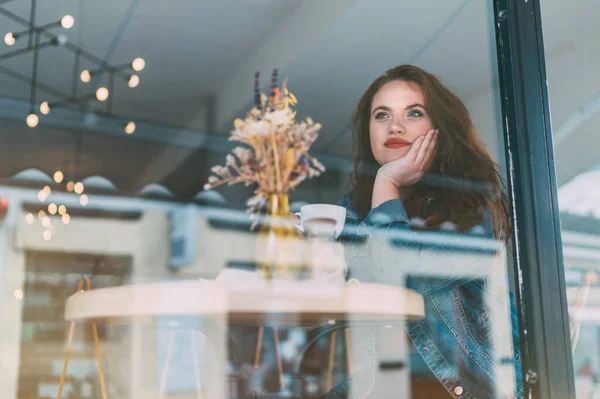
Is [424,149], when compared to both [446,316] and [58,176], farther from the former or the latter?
[58,176]

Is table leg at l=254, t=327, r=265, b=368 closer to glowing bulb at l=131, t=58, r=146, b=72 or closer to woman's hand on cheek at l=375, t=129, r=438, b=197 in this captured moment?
woman's hand on cheek at l=375, t=129, r=438, b=197

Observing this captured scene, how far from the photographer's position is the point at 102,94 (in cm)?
184

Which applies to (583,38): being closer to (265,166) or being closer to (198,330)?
(265,166)

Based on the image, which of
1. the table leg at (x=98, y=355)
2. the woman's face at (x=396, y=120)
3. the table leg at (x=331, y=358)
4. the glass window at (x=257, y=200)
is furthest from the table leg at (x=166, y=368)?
the woman's face at (x=396, y=120)

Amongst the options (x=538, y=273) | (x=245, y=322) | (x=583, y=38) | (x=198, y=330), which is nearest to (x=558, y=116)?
(x=583, y=38)

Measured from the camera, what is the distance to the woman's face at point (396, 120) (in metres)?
1.39

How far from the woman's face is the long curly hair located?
0.02 metres

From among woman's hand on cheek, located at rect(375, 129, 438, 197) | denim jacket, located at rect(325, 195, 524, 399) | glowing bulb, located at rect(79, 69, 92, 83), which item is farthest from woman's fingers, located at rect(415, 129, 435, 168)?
glowing bulb, located at rect(79, 69, 92, 83)

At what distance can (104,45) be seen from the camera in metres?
1.75

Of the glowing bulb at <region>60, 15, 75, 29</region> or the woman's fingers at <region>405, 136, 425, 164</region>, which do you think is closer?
the woman's fingers at <region>405, 136, 425, 164</region>

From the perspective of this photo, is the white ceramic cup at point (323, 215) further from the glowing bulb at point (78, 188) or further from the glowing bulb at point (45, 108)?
the glowing bulb at point (78, 188)

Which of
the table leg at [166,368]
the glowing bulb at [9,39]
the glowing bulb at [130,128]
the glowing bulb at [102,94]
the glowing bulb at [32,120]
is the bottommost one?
the table leg at [166,368]

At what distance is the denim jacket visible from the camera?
1304 millimetres

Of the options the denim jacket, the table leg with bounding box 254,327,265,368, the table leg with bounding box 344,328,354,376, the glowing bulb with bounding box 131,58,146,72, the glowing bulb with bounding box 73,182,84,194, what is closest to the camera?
the denim jacket
